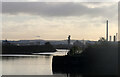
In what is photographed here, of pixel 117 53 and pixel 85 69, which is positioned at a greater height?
pixel 117 53

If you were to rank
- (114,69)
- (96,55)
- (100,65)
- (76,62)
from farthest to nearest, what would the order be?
(76,62), (96,55), (100,65), (114,69)

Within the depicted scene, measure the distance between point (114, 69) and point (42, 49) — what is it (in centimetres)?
7078

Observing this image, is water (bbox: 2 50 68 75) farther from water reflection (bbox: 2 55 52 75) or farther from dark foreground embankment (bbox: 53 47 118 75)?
dark foreground embankment (bbox: 53 47 118 75)

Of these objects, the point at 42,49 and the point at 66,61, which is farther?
the point at 42,49

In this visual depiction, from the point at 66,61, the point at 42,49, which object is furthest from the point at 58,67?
the point at 42,49

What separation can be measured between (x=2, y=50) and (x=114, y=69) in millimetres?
58572

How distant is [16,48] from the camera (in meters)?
81.1

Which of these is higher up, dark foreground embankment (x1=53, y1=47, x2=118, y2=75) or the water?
dark foreground embankment (x1=53, y1=47, x2=118, y2=75)

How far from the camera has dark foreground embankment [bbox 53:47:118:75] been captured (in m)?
23.7

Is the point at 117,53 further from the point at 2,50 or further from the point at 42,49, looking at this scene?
the point at 42,49

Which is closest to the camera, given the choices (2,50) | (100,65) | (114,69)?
(114,69)

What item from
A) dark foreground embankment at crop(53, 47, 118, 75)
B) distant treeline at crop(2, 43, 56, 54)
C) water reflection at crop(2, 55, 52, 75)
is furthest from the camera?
distant treeline at crop(2, 43, 56, 54)

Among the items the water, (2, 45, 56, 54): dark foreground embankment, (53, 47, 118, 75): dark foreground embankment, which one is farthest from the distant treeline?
(53, 47, 118, 75): dark foreground embankment

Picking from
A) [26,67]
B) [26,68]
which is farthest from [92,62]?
[26,67]
